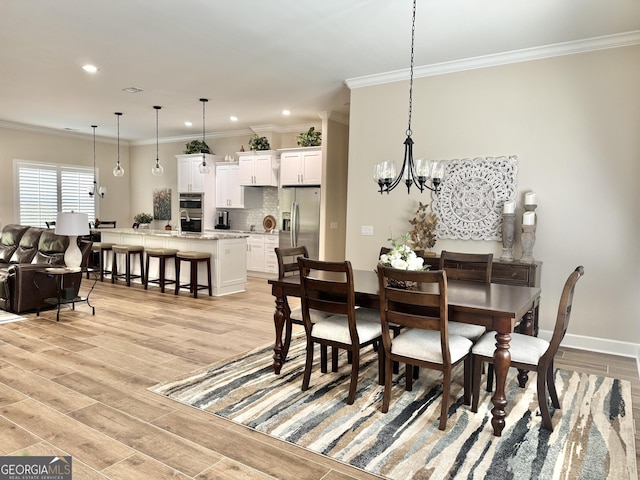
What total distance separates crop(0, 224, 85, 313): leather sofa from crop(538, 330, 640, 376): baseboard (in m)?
5.77

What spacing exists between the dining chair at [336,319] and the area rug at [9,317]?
3.84 m

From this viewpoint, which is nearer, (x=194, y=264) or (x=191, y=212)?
(x=194, y=264)

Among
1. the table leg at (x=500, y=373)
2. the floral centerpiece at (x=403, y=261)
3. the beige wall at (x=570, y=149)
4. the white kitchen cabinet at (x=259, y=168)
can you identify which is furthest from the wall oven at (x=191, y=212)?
the table leg at (x=500, y=373)

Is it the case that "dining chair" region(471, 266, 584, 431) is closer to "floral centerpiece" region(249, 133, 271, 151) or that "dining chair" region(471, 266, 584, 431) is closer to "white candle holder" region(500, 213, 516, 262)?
"white candle holder" region(500, 213, 516, 262)

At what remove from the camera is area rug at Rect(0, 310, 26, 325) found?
4953mm

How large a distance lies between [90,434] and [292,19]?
352 cm

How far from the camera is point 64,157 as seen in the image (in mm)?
9906

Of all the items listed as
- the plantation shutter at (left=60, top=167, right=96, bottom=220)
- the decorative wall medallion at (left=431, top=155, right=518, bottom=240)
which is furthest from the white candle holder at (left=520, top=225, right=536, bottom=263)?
the plantation shutter at (left=60, top=167, right=96, bottom=220)

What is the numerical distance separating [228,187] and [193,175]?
0.92 meters

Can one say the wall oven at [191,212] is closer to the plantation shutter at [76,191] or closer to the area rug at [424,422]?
the plantation shutter at [76,191]

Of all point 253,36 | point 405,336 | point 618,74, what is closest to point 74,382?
point 405,336

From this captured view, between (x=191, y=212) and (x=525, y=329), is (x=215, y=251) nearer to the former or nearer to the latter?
(x=191, y=212)

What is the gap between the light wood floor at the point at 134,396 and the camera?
2.27 meters

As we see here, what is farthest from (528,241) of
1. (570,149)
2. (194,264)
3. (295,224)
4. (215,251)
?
(194,264)
